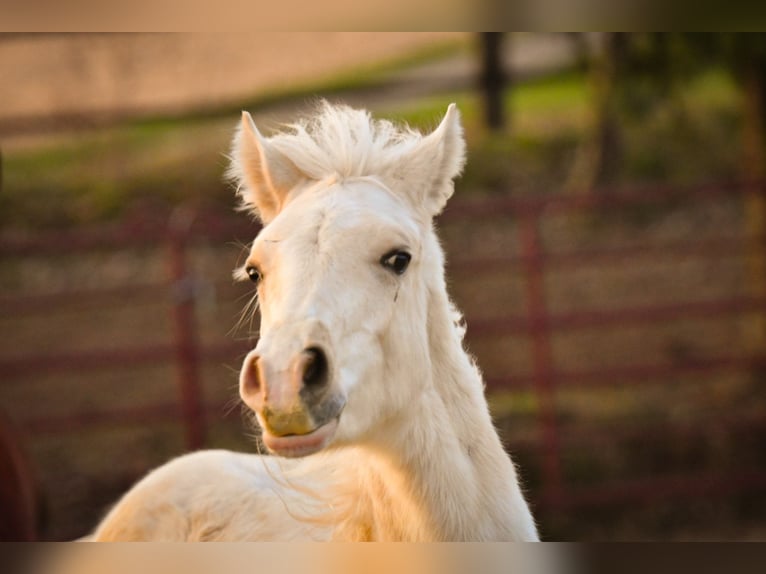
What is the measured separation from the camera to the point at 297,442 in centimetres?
146

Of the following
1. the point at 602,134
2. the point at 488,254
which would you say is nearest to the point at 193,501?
the point at 488,254

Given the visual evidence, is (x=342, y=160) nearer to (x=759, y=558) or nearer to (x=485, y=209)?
(x=759, y=558)

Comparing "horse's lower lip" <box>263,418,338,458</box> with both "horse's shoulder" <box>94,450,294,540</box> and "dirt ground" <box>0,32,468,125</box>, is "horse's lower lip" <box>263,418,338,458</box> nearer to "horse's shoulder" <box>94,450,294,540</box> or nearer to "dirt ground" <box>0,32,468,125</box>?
"horse's shoulder" <box>94,450,294,540</box>

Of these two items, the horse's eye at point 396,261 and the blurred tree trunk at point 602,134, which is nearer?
the horse's eye at point 396,261

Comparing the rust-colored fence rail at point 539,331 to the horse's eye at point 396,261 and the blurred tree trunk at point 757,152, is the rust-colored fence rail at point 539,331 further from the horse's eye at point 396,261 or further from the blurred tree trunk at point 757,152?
the horse's eye at point 396,261

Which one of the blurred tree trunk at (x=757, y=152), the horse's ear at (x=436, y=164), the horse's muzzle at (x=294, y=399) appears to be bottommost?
the horse's muzzle at (x=294, y=399)

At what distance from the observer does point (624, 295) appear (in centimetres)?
665

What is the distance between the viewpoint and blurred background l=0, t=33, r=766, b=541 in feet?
16.2

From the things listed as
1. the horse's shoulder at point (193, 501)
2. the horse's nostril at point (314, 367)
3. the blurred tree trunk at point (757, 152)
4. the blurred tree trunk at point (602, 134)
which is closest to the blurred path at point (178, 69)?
the blurred tree trunk at point (602, 134)

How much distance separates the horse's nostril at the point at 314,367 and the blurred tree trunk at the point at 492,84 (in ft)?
22.7

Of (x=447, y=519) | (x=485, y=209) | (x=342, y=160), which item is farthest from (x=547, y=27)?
(x=485, y=209)

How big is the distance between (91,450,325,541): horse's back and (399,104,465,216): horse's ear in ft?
2.08

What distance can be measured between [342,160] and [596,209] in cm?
605

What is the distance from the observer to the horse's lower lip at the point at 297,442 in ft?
4.78
